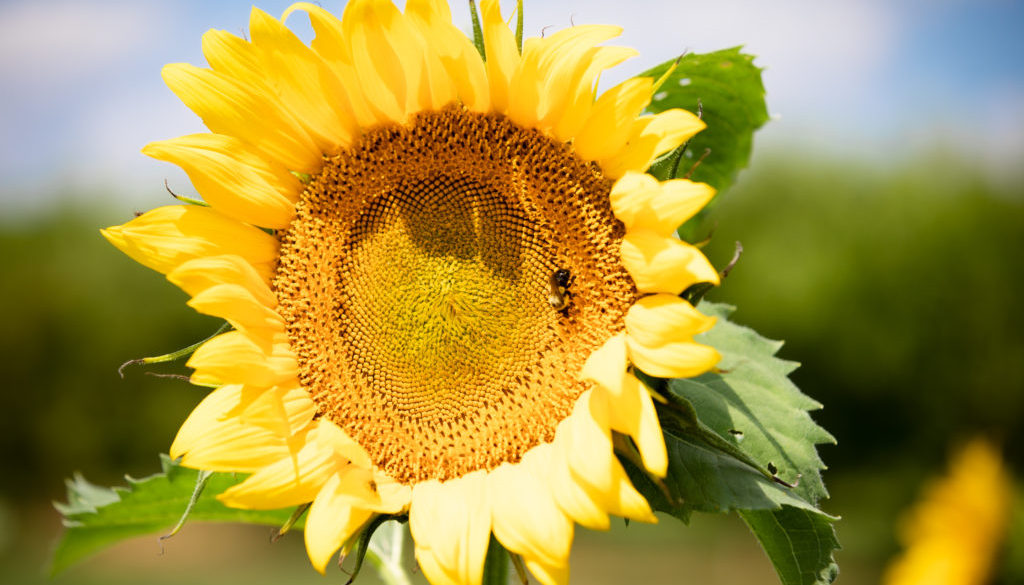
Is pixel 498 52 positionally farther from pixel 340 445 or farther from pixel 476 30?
pixel 340 445

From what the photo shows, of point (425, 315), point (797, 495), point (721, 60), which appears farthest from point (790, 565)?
point (721, 60)

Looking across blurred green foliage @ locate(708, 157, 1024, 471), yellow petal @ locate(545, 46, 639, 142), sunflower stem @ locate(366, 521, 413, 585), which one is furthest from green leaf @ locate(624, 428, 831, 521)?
blurred green foliage @ locate(708, 157, 1024, 471)

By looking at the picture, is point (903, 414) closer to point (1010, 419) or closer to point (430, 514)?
point (1010, 419)

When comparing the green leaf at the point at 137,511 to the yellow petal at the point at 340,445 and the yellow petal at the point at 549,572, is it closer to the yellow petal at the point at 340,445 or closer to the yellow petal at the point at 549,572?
the yellow petal at the point at 340,445

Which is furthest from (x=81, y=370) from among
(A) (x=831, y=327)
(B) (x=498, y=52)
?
(B) (x=498, y=52)

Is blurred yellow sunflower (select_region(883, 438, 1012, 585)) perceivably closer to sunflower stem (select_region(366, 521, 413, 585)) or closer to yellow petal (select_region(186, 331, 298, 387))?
sunflower stem (select_region(366, 521, 413, 585))

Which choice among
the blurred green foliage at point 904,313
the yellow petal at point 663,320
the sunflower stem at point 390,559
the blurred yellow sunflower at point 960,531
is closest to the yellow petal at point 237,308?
the yellow petal at point 663,320

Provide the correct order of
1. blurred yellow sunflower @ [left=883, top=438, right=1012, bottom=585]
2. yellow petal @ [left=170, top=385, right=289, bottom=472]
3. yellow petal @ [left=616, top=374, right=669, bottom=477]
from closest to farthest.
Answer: yellow petal @ [left=616, top=374, right=669, bottom=477] → yellow petal @ [left=170, top=385, right=289, bottom=472] → blurred yellow sunflower @ [left=883, top=438, right=1012, bottom=585]
